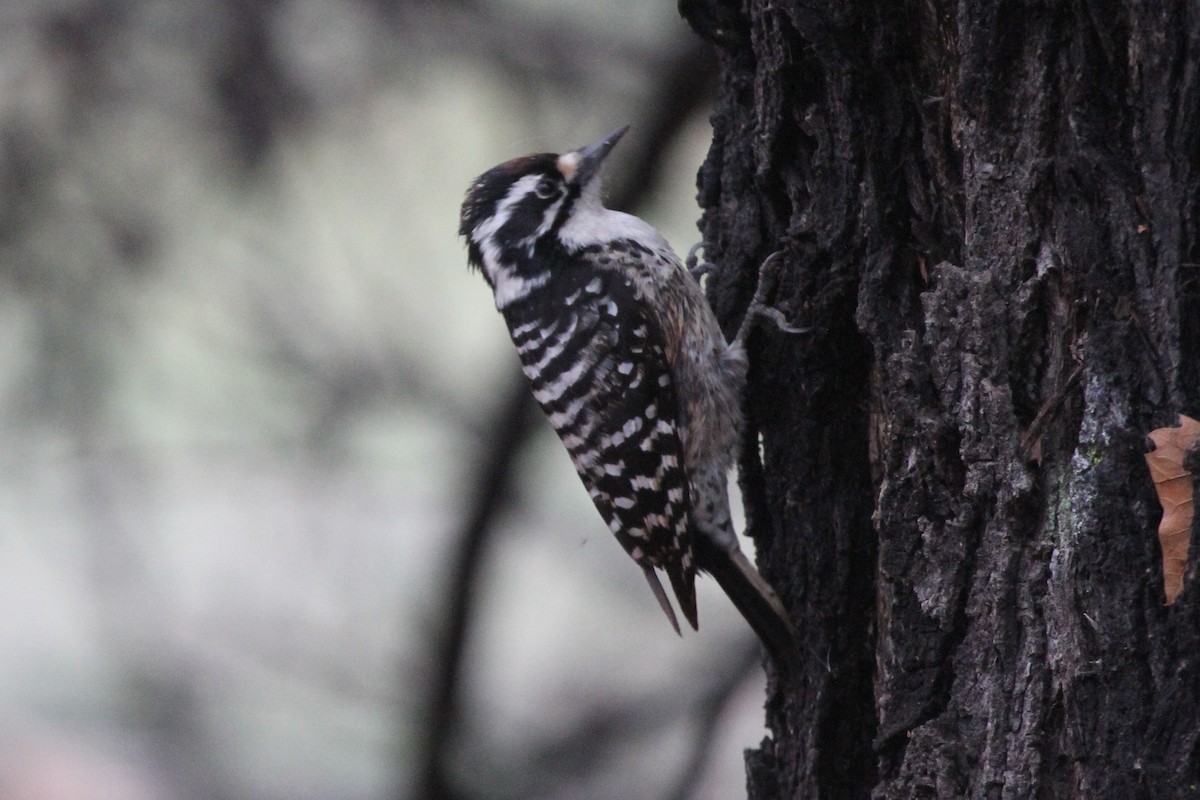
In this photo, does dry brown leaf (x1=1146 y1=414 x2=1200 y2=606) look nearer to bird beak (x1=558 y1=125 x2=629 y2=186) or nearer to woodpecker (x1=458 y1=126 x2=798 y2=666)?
woodpecker (x1=458 y1=126 x2=798 y2=666)

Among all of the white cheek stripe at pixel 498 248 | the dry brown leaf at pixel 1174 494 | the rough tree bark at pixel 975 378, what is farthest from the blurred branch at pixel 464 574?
the dry brown leaf at pixel 1174 494

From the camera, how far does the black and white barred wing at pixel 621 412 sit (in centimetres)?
344

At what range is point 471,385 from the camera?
6121mm

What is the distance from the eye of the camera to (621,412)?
11.6 feet

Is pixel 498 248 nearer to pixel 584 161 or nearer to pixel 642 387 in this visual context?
pixel 584 161

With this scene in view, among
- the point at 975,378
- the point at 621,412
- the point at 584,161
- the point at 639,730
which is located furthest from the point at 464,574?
the point at 975,378

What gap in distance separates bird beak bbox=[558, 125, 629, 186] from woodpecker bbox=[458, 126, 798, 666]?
0.11 m

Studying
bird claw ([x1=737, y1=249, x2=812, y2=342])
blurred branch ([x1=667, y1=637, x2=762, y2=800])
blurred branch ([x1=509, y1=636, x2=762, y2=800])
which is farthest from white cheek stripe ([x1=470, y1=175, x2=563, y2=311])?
blurred branch ([x1=509, y1=636, x2=762, y2=800])

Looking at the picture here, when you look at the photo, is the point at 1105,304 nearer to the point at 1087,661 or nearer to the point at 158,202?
the point at 1087,661

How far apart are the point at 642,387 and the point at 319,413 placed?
269 centimetres

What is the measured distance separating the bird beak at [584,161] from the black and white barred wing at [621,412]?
423 millimetres

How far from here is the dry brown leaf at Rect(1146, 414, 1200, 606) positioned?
1.91 meters

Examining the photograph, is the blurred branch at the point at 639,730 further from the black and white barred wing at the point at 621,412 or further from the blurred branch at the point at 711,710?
the black and white barred wing at the point at 621,412

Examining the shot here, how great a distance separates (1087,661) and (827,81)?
1341 millimetres
